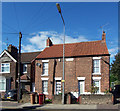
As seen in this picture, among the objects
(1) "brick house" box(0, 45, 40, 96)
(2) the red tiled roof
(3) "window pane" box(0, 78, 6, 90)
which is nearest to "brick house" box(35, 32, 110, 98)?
(2) the red tiled roof

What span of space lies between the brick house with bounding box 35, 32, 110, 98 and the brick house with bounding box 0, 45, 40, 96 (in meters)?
2.76

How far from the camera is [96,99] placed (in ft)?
51.8

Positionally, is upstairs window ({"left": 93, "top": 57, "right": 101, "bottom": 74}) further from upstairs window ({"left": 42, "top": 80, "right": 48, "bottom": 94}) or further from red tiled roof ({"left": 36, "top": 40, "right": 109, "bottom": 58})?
upstairs window ({"left": 42, "top": 80, "right": 48, "bottom": 94})

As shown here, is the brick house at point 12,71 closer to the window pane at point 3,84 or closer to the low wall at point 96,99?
the window pane at point 3,84

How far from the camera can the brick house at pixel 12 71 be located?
24.2m

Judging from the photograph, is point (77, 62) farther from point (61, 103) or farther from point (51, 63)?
point (61, 103)

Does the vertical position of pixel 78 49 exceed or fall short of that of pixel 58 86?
it exceeds it

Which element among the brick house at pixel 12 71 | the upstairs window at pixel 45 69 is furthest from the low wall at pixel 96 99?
the brick house at pixel 12 71

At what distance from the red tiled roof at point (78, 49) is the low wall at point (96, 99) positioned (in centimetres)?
605

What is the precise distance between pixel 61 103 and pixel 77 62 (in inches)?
245

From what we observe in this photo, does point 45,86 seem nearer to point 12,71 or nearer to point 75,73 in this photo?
→ point 75,73

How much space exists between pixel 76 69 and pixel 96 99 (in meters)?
5.60

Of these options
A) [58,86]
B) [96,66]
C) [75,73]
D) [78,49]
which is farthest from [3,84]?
[96,66]

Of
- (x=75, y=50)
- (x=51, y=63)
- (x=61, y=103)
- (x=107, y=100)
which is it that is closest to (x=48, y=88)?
(x=51, y=63)
